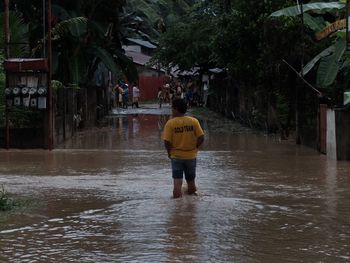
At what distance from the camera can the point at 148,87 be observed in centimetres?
6344

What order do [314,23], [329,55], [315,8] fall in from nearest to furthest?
[315,8] → [329,55] → [314,23]

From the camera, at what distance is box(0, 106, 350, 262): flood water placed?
6.66 meters

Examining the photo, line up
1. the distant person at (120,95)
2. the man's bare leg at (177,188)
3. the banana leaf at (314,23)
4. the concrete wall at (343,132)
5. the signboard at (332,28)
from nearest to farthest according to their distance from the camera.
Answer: the man's bare leg at (177,188) → the concrete wall at (343,132) → the signboard at (332,28) → the banana leaf at (314,23) → the distant person at (120,95)

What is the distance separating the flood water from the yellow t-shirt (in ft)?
2.25

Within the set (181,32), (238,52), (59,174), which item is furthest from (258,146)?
(181,32)

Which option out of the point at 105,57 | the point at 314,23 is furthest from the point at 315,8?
the point at 105,57

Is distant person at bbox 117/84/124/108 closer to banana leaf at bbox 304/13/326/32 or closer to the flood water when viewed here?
banana leaf at bbox 304/13/326/32

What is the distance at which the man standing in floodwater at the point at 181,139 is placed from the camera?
9266mm

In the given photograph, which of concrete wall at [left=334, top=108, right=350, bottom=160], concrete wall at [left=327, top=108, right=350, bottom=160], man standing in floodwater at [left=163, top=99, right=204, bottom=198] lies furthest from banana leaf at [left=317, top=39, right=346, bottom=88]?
man standing in floodwater at [left=163, top=99, right=204, bottom=198]

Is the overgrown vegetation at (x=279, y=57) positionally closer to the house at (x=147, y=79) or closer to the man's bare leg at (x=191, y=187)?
the man's bare leg at (x=191, y=187)

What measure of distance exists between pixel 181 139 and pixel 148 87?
54381 millimetres

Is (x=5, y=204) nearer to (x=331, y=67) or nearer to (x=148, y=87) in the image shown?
(x=331, y=67)

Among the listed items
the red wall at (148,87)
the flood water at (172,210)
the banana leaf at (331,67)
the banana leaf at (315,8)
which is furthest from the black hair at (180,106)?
the red wall at (148,87)

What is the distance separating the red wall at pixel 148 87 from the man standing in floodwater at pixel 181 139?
175 ft
